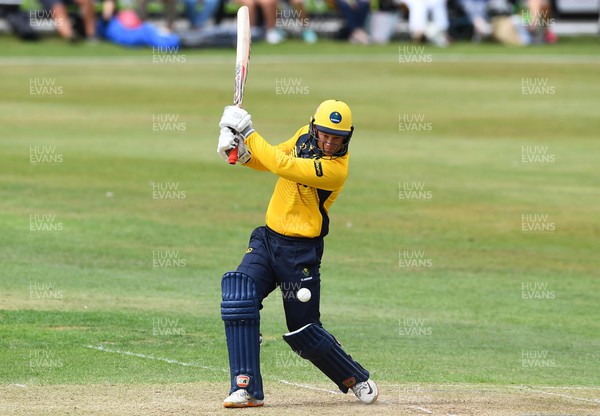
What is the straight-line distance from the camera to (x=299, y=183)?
9.70 metres

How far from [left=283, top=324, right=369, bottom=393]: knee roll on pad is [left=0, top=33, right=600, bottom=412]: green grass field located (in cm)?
112

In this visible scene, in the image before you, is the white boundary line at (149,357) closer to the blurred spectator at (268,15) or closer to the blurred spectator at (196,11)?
the blurred spectator at (268,15)

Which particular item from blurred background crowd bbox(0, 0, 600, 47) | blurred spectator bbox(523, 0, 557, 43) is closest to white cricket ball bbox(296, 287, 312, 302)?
blurred background crowd bbox(0, 0, 600, 47)

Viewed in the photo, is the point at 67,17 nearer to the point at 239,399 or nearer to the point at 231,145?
the point at 231,145

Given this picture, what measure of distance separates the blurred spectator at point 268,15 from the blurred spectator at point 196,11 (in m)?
1.19

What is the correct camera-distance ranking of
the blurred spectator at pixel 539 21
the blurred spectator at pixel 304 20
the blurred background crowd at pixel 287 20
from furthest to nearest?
the blurred spectator at pixel 304 20, the blurred spectator at pixel 539 21, the blurred background crowd at pixel 287 20

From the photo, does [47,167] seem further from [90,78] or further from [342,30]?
[342,30]

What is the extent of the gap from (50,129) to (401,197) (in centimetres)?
952

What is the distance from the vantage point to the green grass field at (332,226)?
12.4 metres

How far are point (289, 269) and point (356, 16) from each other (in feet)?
121

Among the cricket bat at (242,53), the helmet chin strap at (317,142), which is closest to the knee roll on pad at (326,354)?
the helmet chin strap at (317,142)

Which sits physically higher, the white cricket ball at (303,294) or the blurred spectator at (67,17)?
the blurred spectator at (67,17)

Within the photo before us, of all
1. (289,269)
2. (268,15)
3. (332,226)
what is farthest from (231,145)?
(268,15)

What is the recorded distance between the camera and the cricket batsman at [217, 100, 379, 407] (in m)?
9.52
